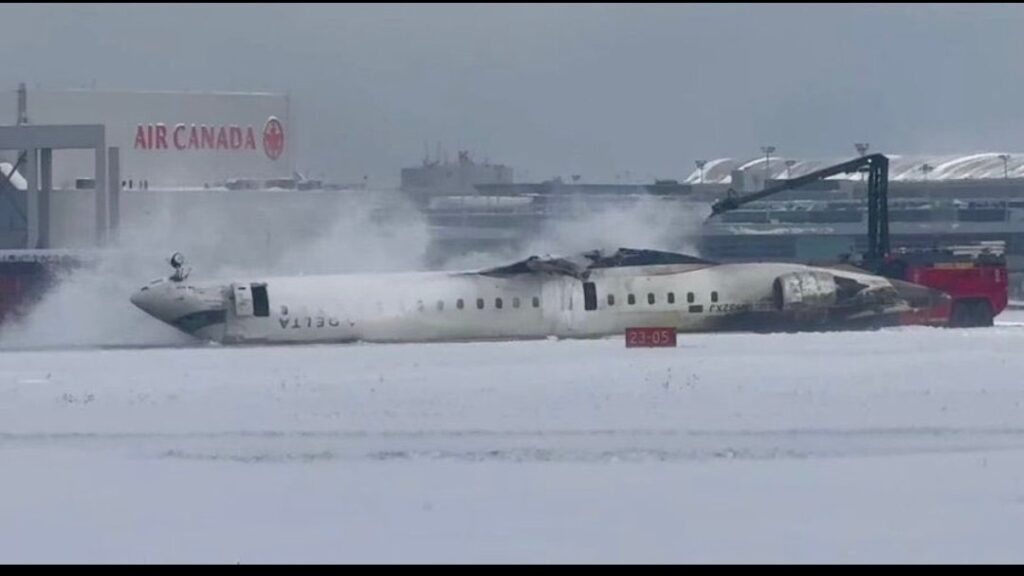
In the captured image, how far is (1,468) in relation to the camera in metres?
23.2

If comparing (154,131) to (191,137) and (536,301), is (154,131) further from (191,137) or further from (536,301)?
(536,301)

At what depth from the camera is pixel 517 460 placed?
23578 mm

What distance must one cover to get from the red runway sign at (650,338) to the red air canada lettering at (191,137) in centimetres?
4881

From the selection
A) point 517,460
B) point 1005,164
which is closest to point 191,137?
point 1005,164

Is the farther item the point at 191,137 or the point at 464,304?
the point at 191,137

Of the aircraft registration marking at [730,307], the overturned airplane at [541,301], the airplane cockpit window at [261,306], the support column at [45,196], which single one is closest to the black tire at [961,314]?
the overturned airplane at [541,301]

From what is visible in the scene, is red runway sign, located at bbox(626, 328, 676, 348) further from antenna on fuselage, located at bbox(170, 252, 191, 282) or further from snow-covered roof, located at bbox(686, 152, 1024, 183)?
snow-covered roof, located at bbox(686, 152, 1024, 183)

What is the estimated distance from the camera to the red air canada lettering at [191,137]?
86.6 m

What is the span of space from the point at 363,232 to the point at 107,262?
9409 mm

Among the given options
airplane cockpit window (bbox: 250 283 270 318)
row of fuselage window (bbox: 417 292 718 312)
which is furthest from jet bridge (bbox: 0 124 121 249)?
row of fuselage window (bbox: 417 292 718 312)

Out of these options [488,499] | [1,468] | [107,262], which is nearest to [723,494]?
[488,499]

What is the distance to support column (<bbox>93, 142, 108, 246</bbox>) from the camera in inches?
2872

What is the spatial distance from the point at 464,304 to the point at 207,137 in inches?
1775

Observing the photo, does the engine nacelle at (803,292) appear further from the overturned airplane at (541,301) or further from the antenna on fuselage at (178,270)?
the antenna on fuselage at (178,270)
